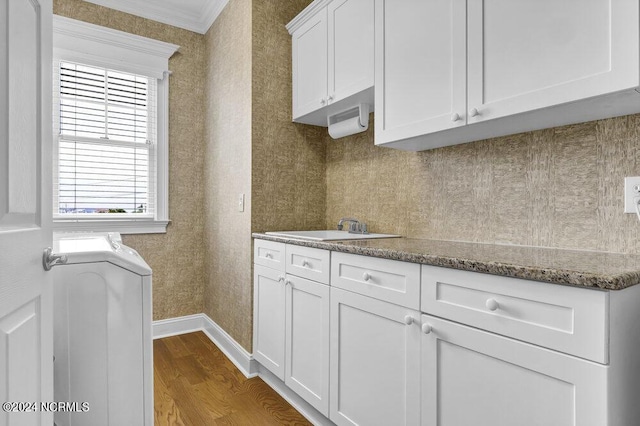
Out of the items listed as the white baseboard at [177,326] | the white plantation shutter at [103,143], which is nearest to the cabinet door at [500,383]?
the white baseboard at [177,326]

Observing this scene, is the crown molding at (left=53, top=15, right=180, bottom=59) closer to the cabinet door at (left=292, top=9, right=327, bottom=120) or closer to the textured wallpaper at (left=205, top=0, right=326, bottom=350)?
the textured wallpaper at (left=205, top=0, right=326, bottom=350)

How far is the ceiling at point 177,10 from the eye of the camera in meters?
2.87

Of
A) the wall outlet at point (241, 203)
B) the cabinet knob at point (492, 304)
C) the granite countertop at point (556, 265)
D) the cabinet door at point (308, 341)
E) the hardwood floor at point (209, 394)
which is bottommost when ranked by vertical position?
the hardwood floor at point (209, 394)

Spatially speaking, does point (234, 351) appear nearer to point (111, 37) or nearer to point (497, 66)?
point (497, 66)

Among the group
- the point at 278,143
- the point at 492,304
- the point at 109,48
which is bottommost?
the point at 492,304

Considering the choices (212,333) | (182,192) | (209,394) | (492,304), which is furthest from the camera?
(182,192)

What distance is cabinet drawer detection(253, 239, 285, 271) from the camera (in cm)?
208

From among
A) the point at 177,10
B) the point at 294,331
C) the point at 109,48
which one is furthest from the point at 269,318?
the point at 177,10

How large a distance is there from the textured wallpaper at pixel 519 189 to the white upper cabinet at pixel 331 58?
0.40 metres

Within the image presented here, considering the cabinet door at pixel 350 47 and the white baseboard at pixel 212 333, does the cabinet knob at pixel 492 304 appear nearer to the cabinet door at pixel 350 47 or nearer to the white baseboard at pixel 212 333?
the cabinet door at pixel 350 47

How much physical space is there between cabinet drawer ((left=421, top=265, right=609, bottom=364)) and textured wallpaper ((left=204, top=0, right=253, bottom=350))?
1532mm

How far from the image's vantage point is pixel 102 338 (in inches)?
52.6

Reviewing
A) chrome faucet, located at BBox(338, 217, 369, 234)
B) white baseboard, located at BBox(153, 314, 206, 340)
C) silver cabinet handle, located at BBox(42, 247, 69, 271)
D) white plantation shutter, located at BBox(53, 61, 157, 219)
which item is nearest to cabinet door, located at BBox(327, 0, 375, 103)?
chrome faucet, located at BBox(338, 217, 369, 234)

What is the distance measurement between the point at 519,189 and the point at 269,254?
1388mm
